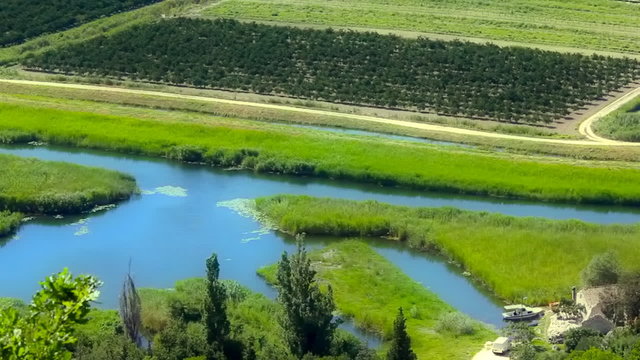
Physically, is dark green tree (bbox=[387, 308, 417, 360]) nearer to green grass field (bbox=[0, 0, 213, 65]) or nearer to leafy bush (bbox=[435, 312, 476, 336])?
leafy bush (bbox=[435, 312, 476, 336])

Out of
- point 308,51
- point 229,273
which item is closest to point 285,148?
point 229,273

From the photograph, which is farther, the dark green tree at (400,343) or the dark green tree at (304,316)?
the dark green tree at (304,316)

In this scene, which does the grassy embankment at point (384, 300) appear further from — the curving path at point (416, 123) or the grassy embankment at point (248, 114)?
the curving path at point (416, 123)

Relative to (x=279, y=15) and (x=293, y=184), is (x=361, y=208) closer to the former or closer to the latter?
(x=293, y=184)

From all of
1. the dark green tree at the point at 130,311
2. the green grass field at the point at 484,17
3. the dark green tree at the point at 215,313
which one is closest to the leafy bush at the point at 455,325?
the dark green tree at the point at 215,313

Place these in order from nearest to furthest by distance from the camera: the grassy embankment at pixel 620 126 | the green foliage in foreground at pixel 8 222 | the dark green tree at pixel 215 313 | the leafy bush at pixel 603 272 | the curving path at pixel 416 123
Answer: the dark green tree at pixel 215 313 < the leafy bush at pixel 603 272 < the green foliage in foreground at pixel 8 222 < the curving path at pixel 416 123 < the grassy embankment at pixel 620 126

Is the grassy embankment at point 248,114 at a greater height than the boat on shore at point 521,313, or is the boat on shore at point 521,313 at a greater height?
the grassy embankment at point 248,114
